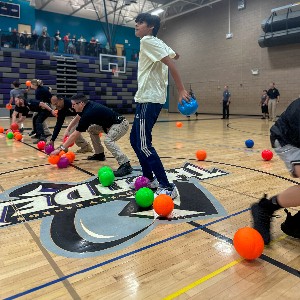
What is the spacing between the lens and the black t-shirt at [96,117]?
4059 millimetres

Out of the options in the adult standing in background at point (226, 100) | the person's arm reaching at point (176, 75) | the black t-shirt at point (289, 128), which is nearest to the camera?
the black t-shirt at point (289, 128)

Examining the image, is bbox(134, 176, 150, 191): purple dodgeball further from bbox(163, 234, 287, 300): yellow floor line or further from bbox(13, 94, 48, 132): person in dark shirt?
bbox(13, 94, 48, 132): person in dark shirt

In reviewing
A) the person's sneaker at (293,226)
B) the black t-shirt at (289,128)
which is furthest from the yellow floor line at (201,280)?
the black t-shirt at (289,128)

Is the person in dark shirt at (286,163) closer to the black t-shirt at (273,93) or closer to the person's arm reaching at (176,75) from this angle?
the person's arm reaching at (176,75)

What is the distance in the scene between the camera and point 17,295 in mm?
1562

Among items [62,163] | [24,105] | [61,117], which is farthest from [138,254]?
[24,105]

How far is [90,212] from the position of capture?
8.94 ft

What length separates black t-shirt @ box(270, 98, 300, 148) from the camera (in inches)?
75.1

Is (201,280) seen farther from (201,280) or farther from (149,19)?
(149,19)

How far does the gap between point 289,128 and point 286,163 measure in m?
0.22

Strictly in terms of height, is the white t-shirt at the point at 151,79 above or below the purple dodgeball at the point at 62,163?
above

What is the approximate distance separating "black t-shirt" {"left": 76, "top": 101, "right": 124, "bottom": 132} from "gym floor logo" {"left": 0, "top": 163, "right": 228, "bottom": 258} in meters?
0.79

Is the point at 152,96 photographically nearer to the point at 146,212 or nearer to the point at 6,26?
the point at 146,212

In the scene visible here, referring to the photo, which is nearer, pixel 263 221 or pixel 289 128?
pixel 289 128
